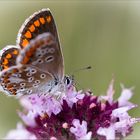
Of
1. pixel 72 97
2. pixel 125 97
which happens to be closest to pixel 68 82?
pixel 72 97

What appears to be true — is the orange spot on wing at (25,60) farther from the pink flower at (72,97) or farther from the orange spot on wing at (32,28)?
the pink flower at (72,97)

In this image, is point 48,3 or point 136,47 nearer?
point 136,47

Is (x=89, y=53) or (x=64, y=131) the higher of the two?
(x=89, y=53)

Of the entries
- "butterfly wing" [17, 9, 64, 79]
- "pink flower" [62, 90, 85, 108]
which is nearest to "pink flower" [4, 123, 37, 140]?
"pink flower" [62, 90, 85, 108]

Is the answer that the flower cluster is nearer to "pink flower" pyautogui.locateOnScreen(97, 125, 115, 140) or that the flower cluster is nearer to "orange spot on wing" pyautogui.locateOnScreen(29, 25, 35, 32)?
"pink flower" pyautogui.locateOnScreen(97, 125, 115, 140)

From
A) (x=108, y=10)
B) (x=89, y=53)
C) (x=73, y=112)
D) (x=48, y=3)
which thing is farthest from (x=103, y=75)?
(x=73, y=112)

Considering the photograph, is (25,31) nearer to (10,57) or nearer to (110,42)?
(10,57)

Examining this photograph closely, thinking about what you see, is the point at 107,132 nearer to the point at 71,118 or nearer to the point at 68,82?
the point at 71,118
